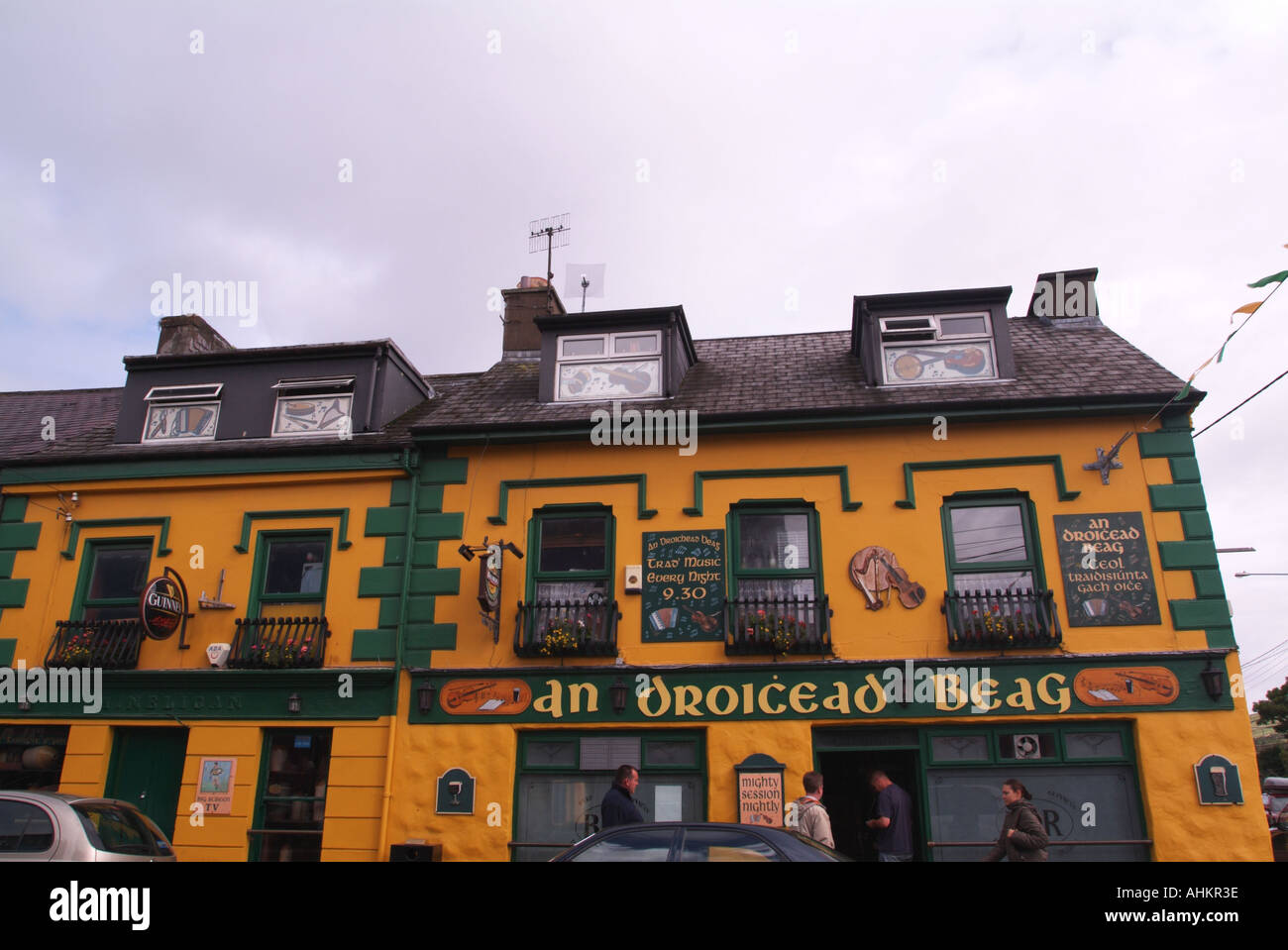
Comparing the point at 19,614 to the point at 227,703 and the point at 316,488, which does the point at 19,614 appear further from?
the point at 316,488

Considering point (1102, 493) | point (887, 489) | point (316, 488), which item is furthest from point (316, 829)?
point (1102, 493)

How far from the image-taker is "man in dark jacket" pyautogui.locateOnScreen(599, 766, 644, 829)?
9.78 meters

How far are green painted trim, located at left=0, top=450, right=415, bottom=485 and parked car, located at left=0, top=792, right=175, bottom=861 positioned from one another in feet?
19.9

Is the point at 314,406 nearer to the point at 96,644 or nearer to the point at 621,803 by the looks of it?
the point at 96,644

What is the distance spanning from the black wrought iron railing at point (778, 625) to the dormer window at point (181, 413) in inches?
365

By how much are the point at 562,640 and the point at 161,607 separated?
18.6ft

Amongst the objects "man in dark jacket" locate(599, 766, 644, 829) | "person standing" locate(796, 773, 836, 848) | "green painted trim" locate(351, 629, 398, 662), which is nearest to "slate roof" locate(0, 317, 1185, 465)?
"green painted trim" locate(351, 629, 398, 662)

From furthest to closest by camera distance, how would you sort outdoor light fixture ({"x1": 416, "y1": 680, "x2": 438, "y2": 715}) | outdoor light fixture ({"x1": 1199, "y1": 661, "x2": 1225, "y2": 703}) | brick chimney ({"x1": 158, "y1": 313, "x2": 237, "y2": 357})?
brick chimney ({"x1": 158, "y1": 313, "x2": 237, "y2": 357}), outdoor light fixture ({"x1": 416, "y1": 680, "x2": 438, "y2": 715}), outdoor light fixture ({"x1": 1199, "y1": 661, "x2": 1225, "y2": 703})

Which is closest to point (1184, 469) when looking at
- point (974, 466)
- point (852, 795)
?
point (974, 466)

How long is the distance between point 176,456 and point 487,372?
5.24m

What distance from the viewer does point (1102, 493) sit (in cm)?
1215

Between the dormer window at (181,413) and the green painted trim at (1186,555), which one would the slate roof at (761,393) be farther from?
the green painted trim at (1186,555)

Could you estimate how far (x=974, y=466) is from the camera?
12578mm

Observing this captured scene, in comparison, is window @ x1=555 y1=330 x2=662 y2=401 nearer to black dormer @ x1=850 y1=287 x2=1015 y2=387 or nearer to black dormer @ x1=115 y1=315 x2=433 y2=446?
black dormer @ x1=115 y1=315 x2=433 y2=446
